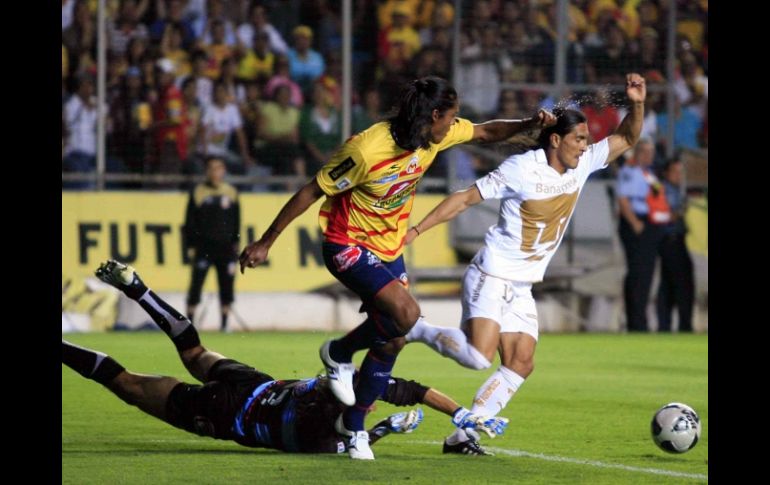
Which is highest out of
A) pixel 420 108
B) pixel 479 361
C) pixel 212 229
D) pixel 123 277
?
pixel 420 108

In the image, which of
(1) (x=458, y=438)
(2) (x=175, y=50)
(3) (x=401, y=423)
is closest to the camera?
(3) (x=401, y=423)

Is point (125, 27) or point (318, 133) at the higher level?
point (125, 27)

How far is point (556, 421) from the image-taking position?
9500 mm

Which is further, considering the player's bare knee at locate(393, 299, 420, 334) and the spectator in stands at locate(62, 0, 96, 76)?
the spectator in stands at locate(62, 0, 96, 76)

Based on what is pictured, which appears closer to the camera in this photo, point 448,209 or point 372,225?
point 372,225

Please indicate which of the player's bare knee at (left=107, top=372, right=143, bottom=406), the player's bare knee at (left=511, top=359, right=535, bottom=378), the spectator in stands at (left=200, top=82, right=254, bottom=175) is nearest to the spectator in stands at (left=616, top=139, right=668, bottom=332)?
the spectator in stands at (left=200, top=82, right=254, bottom=175)

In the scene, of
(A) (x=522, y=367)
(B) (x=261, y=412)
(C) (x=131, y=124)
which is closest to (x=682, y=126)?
(C) (x=131, y=124)

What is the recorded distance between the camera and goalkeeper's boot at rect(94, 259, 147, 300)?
27.4 feet

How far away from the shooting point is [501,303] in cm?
824

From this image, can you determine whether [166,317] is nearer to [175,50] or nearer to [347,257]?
[347,257]

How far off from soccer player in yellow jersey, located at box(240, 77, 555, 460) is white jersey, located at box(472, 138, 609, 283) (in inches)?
41.6

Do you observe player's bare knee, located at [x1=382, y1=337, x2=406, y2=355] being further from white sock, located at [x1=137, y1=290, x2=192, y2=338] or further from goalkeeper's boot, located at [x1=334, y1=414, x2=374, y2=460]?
white sock, located at [x1=137, y1=290, x2=192, y2=338]

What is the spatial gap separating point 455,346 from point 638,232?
401 inches
